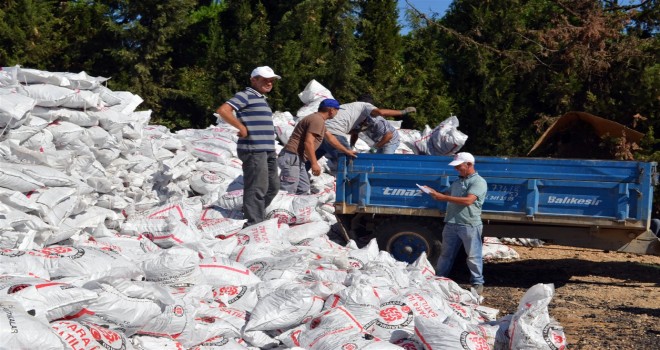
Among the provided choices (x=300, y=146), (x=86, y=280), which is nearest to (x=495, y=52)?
(x=300, y=146)

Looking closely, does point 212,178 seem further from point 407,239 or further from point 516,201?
point 516,201

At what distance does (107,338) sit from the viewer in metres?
4.27

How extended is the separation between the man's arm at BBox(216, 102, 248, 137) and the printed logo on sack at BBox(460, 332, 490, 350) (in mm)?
3162

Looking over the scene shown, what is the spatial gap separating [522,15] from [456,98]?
65.2 inches

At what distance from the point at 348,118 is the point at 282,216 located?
5.82ft

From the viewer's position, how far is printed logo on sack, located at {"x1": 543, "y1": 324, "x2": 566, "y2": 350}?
17.3 feet

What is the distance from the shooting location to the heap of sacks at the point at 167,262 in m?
4.55

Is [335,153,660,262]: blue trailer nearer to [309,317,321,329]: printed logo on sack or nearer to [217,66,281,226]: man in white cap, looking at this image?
[217,66,281,226]: man in white cap

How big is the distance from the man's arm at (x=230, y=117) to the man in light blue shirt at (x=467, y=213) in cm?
173

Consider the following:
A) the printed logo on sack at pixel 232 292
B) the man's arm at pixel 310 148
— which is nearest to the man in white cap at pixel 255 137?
the man's arm at pixel 310 148

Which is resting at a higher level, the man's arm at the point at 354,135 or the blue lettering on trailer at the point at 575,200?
the man's arm at the point at 354,135

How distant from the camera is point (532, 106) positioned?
13.7m

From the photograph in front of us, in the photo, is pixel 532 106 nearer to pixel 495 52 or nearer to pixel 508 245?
pixel 495 52

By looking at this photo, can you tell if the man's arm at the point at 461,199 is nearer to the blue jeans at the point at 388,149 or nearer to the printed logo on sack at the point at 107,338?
the blue jeans at the point at 388,149
